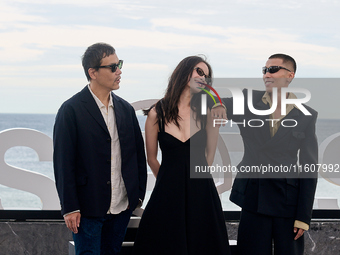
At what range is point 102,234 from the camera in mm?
3035

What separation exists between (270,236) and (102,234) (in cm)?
100

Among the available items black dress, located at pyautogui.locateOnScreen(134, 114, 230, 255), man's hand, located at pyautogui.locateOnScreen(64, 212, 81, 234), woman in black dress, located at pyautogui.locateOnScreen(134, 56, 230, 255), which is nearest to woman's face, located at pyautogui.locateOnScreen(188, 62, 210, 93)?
woman in black dress, located at pyautogui.locateOnScreen(134, 56, 230, 255)

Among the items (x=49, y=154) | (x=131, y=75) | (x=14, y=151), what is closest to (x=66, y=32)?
(x=131, y=75)

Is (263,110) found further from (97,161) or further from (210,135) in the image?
(97,161)

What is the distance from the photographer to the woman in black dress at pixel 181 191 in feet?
9.64

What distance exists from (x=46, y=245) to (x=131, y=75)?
38.8 meters

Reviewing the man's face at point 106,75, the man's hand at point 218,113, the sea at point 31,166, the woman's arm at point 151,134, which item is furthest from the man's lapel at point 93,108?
the sea at point 31,166

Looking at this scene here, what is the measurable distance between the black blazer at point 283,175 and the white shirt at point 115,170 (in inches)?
28.0

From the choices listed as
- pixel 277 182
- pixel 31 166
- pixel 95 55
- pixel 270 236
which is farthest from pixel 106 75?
pixel 31 166

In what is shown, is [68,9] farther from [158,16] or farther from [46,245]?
[46,245]

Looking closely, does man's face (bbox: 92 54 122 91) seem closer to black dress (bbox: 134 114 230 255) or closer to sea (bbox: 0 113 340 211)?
black dress (bbox: 134 114 230 255)

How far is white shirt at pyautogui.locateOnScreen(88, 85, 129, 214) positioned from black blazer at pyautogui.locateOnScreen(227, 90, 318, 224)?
0.71 m

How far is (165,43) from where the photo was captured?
41.2 metres

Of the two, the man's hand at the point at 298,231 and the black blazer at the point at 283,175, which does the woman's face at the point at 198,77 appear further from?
the man's hand at the point at 298,231
